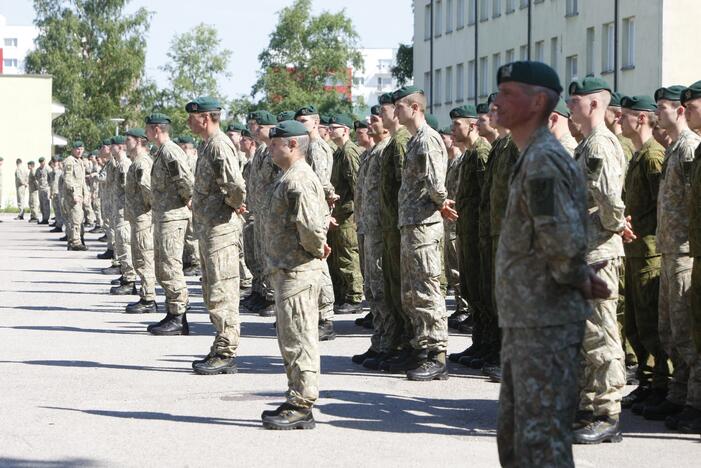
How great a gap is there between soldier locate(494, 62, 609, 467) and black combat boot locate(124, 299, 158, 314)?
437 inches

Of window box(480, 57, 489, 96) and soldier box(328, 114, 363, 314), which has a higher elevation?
window box(480, 57, 489, 96)

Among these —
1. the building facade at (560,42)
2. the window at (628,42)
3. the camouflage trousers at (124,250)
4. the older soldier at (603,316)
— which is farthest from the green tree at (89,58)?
the older soldier at (603,316)

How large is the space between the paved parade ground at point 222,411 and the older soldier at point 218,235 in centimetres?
29

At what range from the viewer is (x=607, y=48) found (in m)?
49.6

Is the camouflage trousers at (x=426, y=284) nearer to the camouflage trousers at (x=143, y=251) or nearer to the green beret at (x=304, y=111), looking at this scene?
the green beret at (x=304, y=111)

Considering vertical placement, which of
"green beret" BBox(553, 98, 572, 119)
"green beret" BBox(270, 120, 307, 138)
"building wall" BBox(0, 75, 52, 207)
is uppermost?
"building wall" BBox(0, 75, 52, 207)

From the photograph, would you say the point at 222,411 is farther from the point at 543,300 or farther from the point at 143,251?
the point at 143,251

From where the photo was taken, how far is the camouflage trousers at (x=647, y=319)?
953 cm

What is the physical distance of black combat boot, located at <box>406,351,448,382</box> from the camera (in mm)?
10695

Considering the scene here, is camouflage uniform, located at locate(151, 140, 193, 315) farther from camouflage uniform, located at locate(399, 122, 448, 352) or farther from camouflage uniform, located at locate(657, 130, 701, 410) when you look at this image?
camouflage uniform, located at locate(657, 130, 701, 410)

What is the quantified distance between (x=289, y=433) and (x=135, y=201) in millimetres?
8248

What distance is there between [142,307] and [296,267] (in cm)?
801

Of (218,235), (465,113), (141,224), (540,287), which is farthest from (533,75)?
(141,224)

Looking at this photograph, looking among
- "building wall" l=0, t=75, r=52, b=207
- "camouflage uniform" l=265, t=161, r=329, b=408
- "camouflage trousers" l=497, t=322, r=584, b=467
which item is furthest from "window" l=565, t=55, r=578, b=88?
"camouflage trousers" l=497, t=322, r=584, b=467
